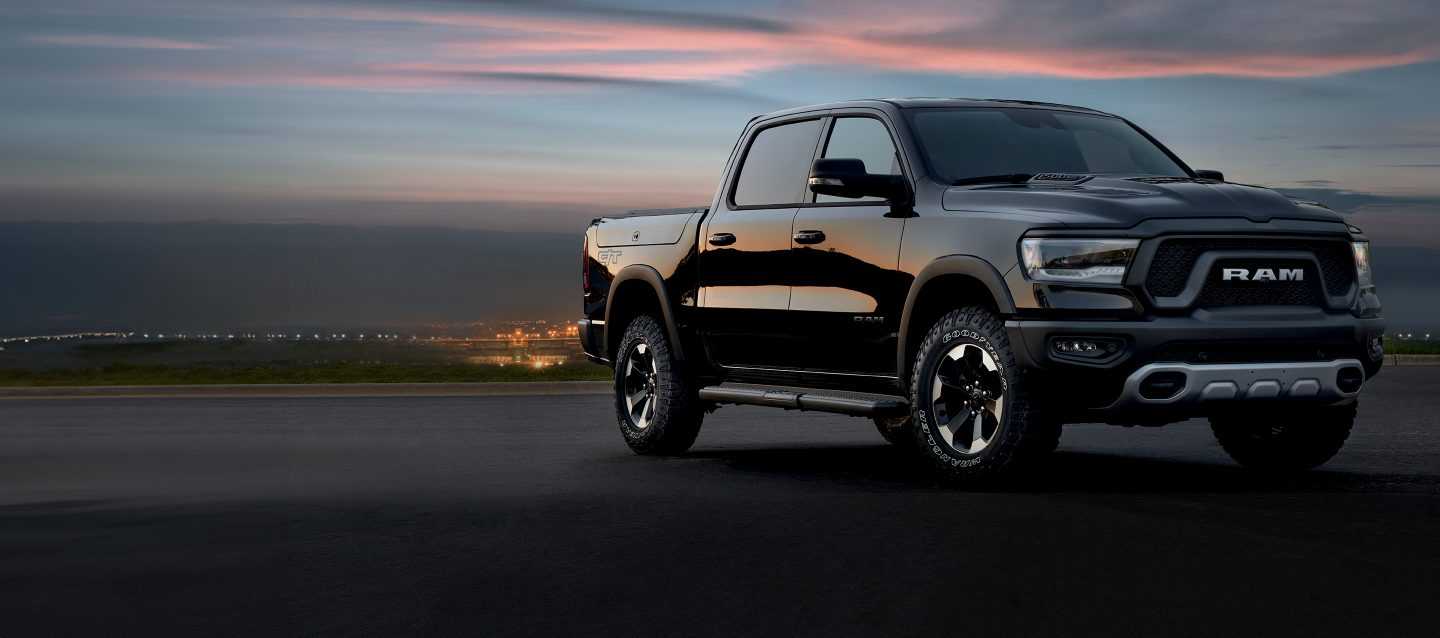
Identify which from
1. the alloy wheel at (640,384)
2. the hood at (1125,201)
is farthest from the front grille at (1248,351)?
the alloy wheel at (640,384)

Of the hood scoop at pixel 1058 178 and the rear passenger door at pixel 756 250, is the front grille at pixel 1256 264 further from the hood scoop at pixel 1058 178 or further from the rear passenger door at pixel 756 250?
the rear passenger door at pixel 756 250

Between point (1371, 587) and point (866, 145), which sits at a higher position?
point (866, 145)

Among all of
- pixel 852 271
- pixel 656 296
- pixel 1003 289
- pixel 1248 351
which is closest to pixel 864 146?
pixel 852 271

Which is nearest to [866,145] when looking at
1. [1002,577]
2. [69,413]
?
[1002,577]

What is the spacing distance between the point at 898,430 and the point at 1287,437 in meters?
2.88

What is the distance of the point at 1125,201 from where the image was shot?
8586 mm

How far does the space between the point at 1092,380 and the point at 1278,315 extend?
1.09 meters

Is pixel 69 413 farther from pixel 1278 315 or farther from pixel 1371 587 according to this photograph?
pixel 1371 587

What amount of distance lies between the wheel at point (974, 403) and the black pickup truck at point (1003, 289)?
0.5 inches

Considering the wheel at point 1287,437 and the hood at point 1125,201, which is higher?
the hood at point 1125,201

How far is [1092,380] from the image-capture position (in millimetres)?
8531

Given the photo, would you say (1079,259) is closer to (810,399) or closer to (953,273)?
(953,273)

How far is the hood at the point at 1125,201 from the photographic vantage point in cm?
852

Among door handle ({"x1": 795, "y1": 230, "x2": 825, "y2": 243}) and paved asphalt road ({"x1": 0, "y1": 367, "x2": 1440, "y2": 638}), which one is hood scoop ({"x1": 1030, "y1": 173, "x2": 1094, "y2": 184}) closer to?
door handle ({"x1": 795, "y1": 230, "x2": 825, "y2": 243})
